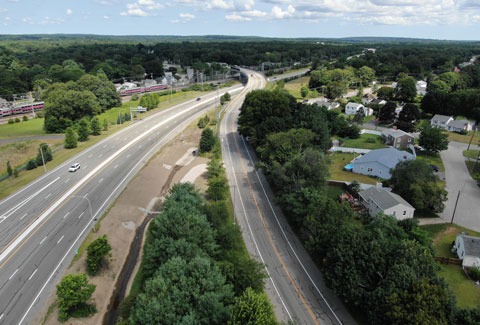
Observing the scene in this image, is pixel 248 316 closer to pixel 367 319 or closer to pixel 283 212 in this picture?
pixel 367 319

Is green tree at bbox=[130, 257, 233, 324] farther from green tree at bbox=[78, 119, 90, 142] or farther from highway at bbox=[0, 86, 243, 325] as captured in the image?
green tree at bbox=[78, 119, 90, 142]

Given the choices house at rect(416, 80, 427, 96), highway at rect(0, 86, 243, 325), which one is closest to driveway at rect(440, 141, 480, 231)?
highway at rect(0, 86, 243, 325)

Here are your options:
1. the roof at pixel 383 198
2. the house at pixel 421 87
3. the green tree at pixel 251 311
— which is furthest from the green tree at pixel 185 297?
the house at pixel 421 87

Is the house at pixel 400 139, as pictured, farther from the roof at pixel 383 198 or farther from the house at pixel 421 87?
the house at pixel 421 87

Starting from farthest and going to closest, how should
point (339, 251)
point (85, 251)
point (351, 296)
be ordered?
point (85, 251), point (339, 251), point (351, 296)

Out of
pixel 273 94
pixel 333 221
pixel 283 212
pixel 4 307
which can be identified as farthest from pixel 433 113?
pixel 4 307

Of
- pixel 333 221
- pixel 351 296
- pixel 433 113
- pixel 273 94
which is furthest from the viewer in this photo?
pixel 433 113
